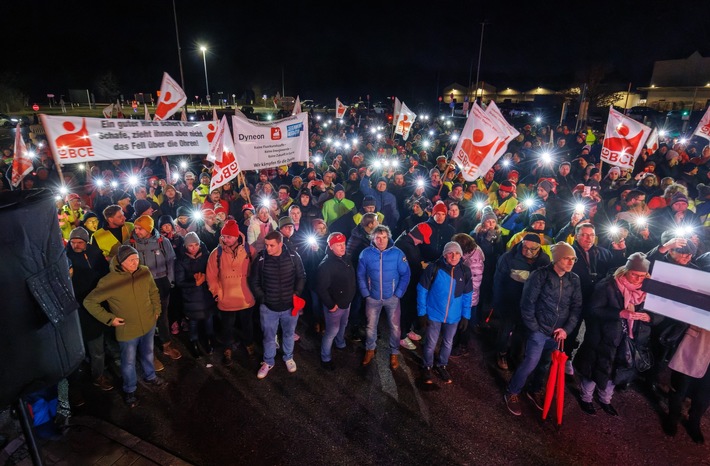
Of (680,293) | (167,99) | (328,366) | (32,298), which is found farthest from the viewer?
(167,99)

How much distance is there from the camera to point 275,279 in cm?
508

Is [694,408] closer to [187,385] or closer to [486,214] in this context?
[486,214]

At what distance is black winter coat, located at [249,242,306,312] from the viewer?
5.10m

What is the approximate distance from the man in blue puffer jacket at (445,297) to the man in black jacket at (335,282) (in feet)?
3.07

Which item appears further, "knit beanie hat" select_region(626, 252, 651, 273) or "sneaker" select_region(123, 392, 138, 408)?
"sneaker" select_region(123, 392, 138, 408)

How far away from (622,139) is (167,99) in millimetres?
10185

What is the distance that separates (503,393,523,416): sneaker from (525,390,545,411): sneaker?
0.17 m

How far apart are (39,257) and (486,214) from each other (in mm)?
5536

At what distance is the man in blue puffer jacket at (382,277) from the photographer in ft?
17.1

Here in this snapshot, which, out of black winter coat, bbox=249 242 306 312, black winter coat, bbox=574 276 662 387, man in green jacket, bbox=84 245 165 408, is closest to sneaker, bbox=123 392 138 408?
man in green jacket, bbox=84 245 165 408

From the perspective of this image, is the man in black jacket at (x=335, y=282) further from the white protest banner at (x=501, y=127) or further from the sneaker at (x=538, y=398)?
the white protest banner at (x=501, y=127)

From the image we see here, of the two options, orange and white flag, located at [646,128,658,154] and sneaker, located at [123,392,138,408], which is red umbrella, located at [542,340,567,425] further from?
orange and white flag, located at [646,128,658,154]

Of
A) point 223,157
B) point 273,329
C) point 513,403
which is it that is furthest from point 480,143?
point 273,329

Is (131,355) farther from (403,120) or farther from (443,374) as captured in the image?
(403,120)
